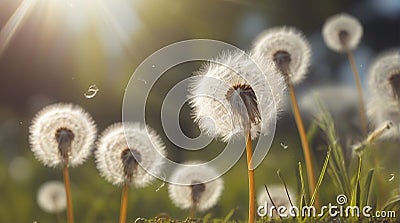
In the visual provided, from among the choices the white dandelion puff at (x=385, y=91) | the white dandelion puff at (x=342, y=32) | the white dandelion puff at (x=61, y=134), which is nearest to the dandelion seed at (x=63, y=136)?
the white dandelion puff at (x=61, y=134)

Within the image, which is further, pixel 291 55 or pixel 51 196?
pixel 291 55

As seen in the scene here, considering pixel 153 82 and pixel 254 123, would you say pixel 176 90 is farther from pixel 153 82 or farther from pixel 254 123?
pixel 254 123

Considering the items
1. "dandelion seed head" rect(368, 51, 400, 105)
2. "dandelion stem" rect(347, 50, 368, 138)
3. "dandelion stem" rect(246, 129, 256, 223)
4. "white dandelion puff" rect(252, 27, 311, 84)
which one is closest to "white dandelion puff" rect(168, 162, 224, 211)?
"dandelion stem" rect(246, 129, 256, 223)

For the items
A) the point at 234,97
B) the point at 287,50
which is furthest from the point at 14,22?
the point at 287,50

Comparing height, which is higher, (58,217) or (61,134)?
(61,134)

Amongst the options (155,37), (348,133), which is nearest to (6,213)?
(155,37)

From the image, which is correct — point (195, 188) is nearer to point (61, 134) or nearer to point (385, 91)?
point (61, 134)

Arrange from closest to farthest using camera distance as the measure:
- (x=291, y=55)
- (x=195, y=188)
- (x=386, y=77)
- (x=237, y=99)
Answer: (x=237, y=99), (x=195, y=188), (x=291, y=55), (x=386, y=77)
